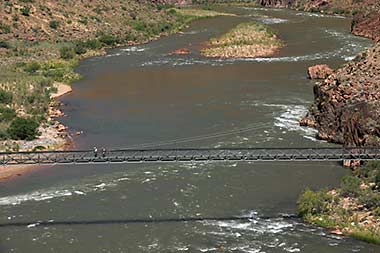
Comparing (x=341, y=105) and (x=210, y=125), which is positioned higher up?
(x=341, y=105)

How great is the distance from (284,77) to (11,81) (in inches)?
902

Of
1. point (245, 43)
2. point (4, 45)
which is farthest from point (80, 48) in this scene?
point (245, 43)

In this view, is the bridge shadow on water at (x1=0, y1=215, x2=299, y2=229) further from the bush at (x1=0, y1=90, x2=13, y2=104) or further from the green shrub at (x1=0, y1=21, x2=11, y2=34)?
the green shrub at (x1=0, y1=21, x2=11, y2=34)

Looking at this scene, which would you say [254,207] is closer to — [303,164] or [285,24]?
[303,164]

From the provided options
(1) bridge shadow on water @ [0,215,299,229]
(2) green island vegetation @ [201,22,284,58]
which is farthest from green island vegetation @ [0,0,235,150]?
(2) green island vegetation @ [201,22,284,58]

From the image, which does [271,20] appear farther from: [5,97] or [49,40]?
[5,97]

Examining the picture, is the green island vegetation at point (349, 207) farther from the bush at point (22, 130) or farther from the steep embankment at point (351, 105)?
the bush at point (22, 130)

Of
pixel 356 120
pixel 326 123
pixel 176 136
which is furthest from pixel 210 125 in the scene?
pixel 356 120

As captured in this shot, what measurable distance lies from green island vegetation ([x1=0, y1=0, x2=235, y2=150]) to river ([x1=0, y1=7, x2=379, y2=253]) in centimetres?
298

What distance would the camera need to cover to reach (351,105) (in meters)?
36.3

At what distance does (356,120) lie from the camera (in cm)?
3541

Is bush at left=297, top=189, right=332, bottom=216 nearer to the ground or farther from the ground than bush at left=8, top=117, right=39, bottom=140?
farther from the ground

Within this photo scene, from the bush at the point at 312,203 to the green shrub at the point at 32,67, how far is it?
128 ft

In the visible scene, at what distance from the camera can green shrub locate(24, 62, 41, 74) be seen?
61787 millimetres
